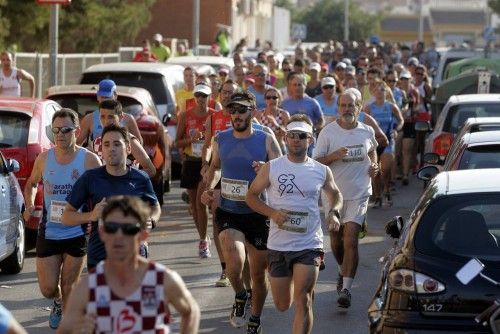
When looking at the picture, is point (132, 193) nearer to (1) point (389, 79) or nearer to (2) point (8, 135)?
(2) point (8, 135)

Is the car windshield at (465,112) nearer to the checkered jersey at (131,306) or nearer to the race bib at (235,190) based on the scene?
the race bib at (235,190)

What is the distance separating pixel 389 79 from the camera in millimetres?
23859

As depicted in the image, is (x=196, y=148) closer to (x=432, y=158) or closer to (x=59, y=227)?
(x=432, y=158)

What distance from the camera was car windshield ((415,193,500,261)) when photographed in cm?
854

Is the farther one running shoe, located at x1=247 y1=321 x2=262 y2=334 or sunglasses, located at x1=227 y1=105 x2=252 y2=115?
sunglasses, located at x1=227 y1=105 x2=252 y2=115

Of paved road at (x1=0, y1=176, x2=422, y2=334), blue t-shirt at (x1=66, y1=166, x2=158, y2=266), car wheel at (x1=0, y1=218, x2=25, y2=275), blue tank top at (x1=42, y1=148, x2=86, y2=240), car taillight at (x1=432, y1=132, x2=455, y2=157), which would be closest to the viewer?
blue t-shirt at (x1=66, y1=166, x2=158, y2=266)

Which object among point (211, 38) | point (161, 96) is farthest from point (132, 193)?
point (211, 38)

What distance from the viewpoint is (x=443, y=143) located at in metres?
18.7

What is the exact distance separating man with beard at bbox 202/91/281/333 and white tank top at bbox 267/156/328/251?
0.95m

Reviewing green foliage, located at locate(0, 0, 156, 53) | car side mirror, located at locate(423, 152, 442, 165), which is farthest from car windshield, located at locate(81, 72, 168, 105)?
car side mirror, located at locate(423, 152, 442, 165)

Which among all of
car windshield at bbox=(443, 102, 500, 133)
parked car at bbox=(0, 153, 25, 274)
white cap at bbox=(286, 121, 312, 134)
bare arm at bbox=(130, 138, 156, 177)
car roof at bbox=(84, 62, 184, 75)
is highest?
car roof at bbox=(84, 62, 184, 75)

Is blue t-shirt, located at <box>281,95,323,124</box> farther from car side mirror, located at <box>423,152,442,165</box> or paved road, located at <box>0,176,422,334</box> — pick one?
car side mirror, located at <box>423,152,442,165</box>

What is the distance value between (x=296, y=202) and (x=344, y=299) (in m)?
2.23

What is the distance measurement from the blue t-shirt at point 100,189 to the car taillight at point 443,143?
9.38m
